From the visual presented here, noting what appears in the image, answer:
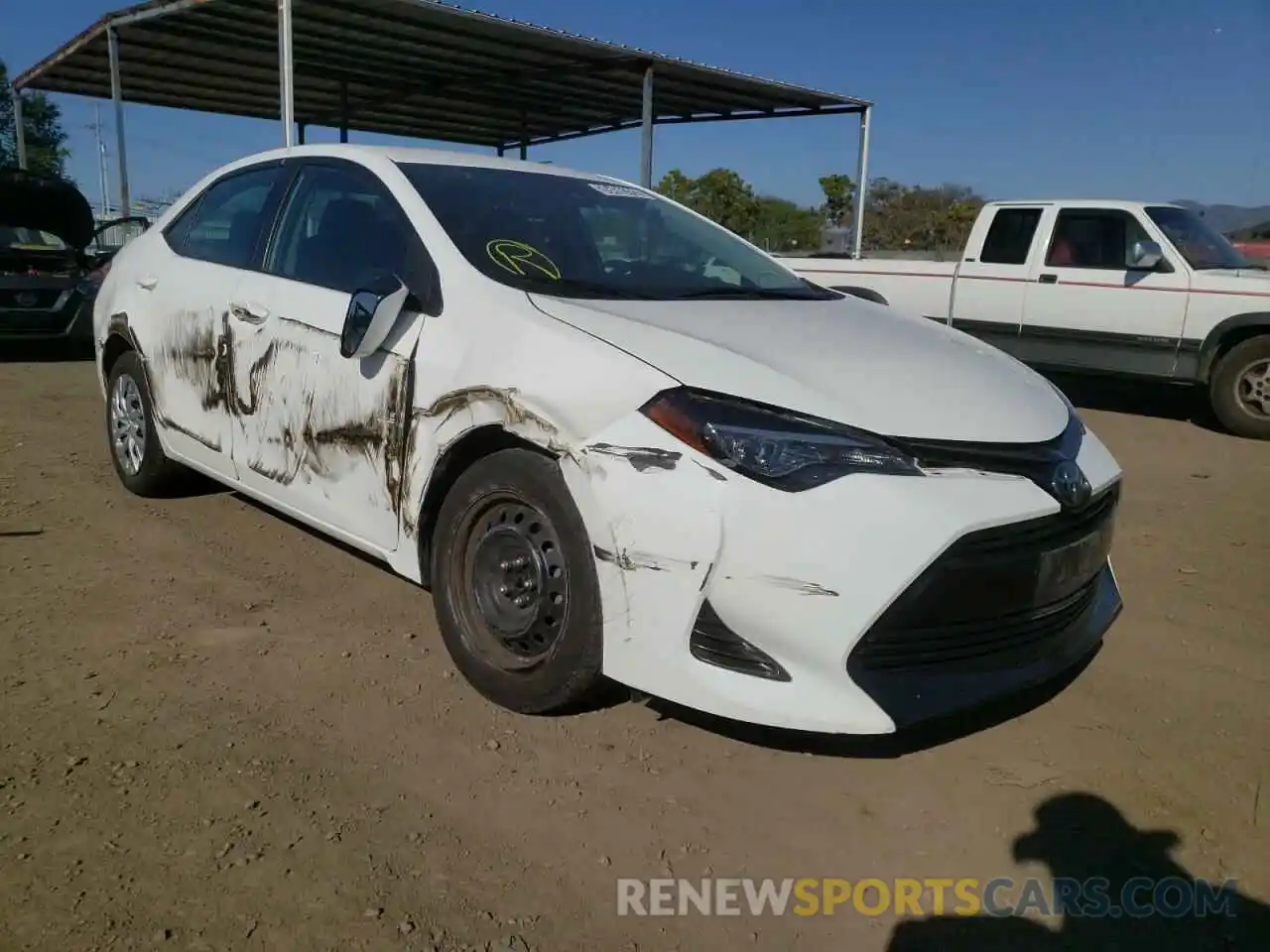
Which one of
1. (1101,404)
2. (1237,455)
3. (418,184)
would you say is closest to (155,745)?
(418,184)

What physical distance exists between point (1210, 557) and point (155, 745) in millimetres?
4591

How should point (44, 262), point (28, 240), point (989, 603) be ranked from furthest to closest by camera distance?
1. point (28, 240)
2. point (44, 262)
3. point (989, 603)

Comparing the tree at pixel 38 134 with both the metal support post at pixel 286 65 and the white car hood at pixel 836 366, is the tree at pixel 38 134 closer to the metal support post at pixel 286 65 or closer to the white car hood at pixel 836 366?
the metal support post at pixel 286 65

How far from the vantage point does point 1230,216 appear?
71.9 feet

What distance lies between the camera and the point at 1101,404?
382 inches

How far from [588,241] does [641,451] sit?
143 centimetres

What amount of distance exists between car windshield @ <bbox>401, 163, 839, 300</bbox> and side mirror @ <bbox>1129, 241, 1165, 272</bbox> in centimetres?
560

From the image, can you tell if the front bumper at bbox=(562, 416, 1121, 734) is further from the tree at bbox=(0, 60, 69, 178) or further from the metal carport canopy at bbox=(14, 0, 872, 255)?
the tree at bbox=(0, 60, 69, 178)

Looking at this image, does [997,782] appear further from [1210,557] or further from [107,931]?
[1210,557]

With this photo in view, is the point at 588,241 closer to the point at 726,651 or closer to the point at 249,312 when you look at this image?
the point at 249,312

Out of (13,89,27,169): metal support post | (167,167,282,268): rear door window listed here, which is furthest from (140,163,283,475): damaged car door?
(13,89,27,169): metal support post

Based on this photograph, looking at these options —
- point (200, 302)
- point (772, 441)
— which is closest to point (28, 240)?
point (200, 302)

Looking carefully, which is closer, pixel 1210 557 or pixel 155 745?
pixel 155 745

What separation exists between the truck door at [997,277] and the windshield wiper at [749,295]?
6.03 m
